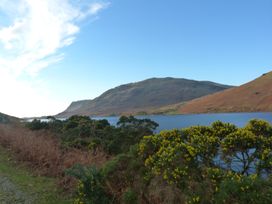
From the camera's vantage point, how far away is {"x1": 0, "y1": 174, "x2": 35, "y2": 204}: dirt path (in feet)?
27.3

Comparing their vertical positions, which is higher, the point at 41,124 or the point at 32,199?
the point at 41,124

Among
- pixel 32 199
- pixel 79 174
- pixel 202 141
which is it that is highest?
pixel 202 141

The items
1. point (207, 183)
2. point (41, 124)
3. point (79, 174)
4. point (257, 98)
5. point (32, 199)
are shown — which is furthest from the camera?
point (257, 98)

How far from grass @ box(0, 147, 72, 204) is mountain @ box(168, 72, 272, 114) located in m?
104

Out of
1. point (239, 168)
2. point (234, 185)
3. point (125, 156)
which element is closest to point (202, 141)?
point (239, 168)

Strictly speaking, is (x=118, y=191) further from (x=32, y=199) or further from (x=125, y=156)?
(x=32, y=199)

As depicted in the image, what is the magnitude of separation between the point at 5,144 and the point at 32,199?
11299mm

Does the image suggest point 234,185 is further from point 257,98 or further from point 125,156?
point 257,98

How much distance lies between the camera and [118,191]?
7.42 metres

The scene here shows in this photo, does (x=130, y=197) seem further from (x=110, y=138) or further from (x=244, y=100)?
(x=244, y=100)

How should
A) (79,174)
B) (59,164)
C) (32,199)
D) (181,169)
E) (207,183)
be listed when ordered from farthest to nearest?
(59,164), (32,199), (79,174), (181,169), (207,183)

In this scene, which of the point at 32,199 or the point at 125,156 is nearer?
the point at 125,156

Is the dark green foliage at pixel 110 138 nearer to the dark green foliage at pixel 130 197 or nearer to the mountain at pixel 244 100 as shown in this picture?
the dark green foliage at pixel 130 197

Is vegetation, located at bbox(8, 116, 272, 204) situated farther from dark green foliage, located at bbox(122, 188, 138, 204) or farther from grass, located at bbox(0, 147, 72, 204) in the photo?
grass, located at bbox(0, 147, 72, 204)
